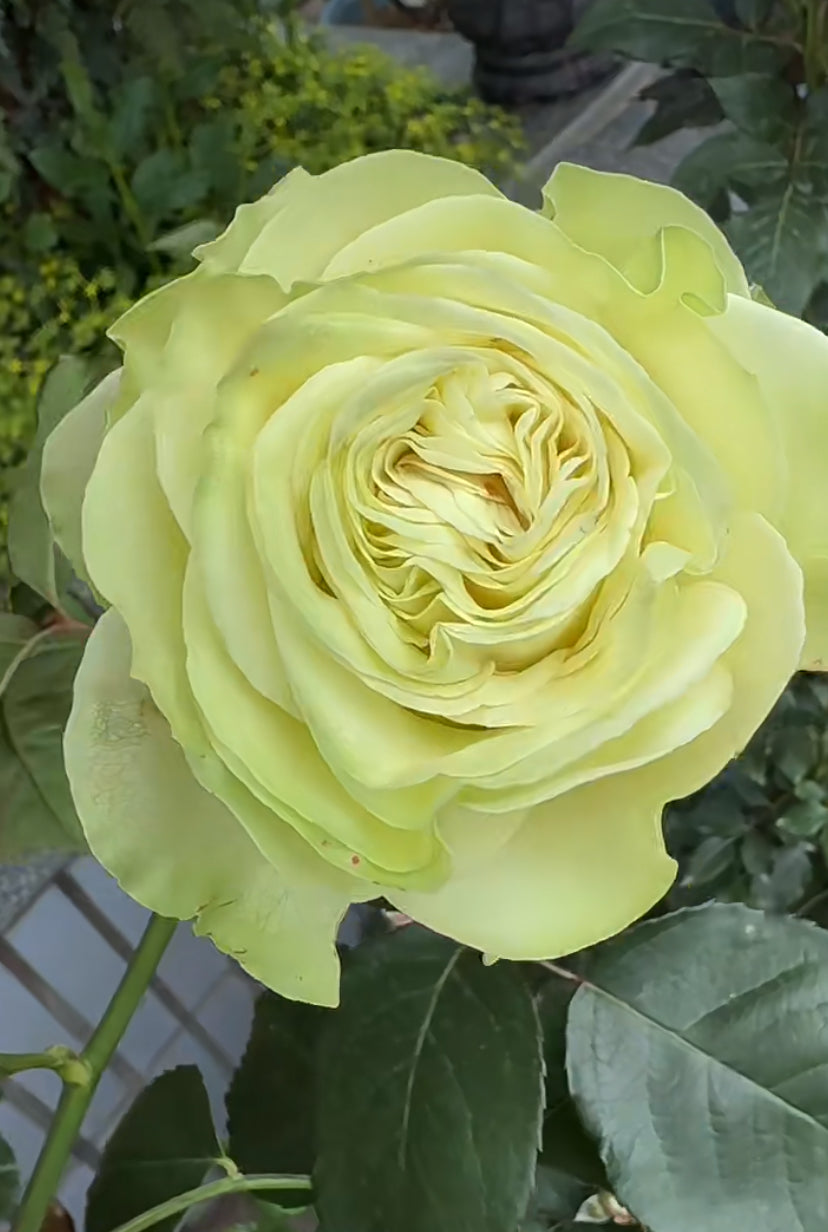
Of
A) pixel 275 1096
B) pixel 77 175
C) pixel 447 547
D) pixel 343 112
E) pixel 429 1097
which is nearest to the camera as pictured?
pixel 447 547

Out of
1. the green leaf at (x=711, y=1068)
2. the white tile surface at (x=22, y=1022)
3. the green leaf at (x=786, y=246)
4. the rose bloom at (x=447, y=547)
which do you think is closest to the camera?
the rose bloom at (x=447, y=547)

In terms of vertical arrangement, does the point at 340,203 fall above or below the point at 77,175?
above

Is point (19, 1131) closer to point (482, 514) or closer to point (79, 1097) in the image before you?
point (79, 1097)

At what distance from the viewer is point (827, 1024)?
29 centimetres

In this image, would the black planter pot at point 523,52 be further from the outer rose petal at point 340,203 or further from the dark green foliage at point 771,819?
the outer rose petal at point 340,203

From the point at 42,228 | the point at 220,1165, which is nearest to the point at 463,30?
the point at 42,228

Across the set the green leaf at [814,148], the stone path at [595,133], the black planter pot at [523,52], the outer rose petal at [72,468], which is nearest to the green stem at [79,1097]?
the outer rose petal at [72,468]

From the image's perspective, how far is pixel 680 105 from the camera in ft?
2.56

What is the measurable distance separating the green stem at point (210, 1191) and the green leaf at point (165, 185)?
2.64 feet

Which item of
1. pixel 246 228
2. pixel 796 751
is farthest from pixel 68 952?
→ pixel 246 228

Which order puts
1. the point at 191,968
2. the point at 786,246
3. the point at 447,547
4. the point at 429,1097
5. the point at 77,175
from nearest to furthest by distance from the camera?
the point at 447,547 → the point at 429,1097 → the point at 786,246 → the point at 191,968 → the point at 77,175

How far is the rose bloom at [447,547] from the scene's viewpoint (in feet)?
0.58

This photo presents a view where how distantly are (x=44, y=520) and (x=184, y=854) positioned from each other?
0.16 m

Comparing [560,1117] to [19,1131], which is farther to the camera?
[19,1131]
